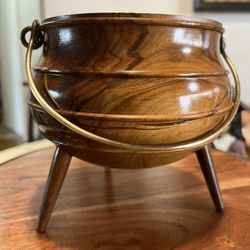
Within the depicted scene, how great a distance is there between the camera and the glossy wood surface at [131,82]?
18.4 inches

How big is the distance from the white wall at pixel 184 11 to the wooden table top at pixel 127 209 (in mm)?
1137

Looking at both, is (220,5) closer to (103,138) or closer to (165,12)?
(165,12)

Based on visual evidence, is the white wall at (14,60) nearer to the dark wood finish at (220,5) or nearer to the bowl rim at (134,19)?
the dark wood finish at (220,5)

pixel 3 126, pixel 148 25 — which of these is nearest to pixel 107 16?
pixel 148 25

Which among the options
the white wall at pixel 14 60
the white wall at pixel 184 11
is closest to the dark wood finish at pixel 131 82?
the white wall at pixel 184 11

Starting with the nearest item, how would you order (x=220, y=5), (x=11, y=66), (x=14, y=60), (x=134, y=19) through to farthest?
(x=134, y=19), (x=220, y=5), (x=14, y=60), (x=11, y=66)

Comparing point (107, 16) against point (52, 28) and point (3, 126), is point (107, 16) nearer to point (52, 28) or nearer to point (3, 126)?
point (52, 28)

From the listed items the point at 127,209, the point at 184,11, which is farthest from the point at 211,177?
the point at 184,11

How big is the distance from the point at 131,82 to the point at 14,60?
256 cm

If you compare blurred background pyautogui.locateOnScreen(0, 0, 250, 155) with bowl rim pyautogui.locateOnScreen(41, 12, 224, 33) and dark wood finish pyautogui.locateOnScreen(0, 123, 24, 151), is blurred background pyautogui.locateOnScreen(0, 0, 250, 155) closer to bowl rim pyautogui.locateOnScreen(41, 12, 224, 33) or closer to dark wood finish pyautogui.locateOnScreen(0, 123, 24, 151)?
dark wood finish pyautogui.locateOnScreen(0, 123, 24, 151)

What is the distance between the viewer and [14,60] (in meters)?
2.81

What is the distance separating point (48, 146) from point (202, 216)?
1.99ft

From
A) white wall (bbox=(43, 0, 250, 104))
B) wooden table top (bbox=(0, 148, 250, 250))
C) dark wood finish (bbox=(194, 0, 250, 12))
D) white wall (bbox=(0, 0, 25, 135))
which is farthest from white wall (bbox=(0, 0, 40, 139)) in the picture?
wooden table top (bbox=(0, 148, 250, 250))

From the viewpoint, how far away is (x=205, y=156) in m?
0.64
